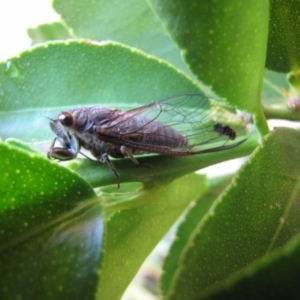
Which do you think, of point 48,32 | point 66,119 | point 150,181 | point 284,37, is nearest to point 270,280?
point 150,181

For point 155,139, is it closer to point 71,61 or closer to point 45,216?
point 71,61

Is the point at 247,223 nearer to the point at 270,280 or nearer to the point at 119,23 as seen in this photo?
the point at 270,280

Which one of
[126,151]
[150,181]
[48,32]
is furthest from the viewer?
[48,32]

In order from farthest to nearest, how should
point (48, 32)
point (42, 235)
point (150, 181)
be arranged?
point (48, 32), point (150, 181), point (42, 235)

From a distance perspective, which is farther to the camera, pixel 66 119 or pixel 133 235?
pixel 66 119

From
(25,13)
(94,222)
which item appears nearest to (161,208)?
(94,222)

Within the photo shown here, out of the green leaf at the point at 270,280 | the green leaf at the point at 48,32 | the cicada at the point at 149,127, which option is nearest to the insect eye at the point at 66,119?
the cicada at the point at 149,127

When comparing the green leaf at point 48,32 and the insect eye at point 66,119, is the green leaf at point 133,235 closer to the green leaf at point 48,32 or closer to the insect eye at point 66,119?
the insect eye at point 66,119
